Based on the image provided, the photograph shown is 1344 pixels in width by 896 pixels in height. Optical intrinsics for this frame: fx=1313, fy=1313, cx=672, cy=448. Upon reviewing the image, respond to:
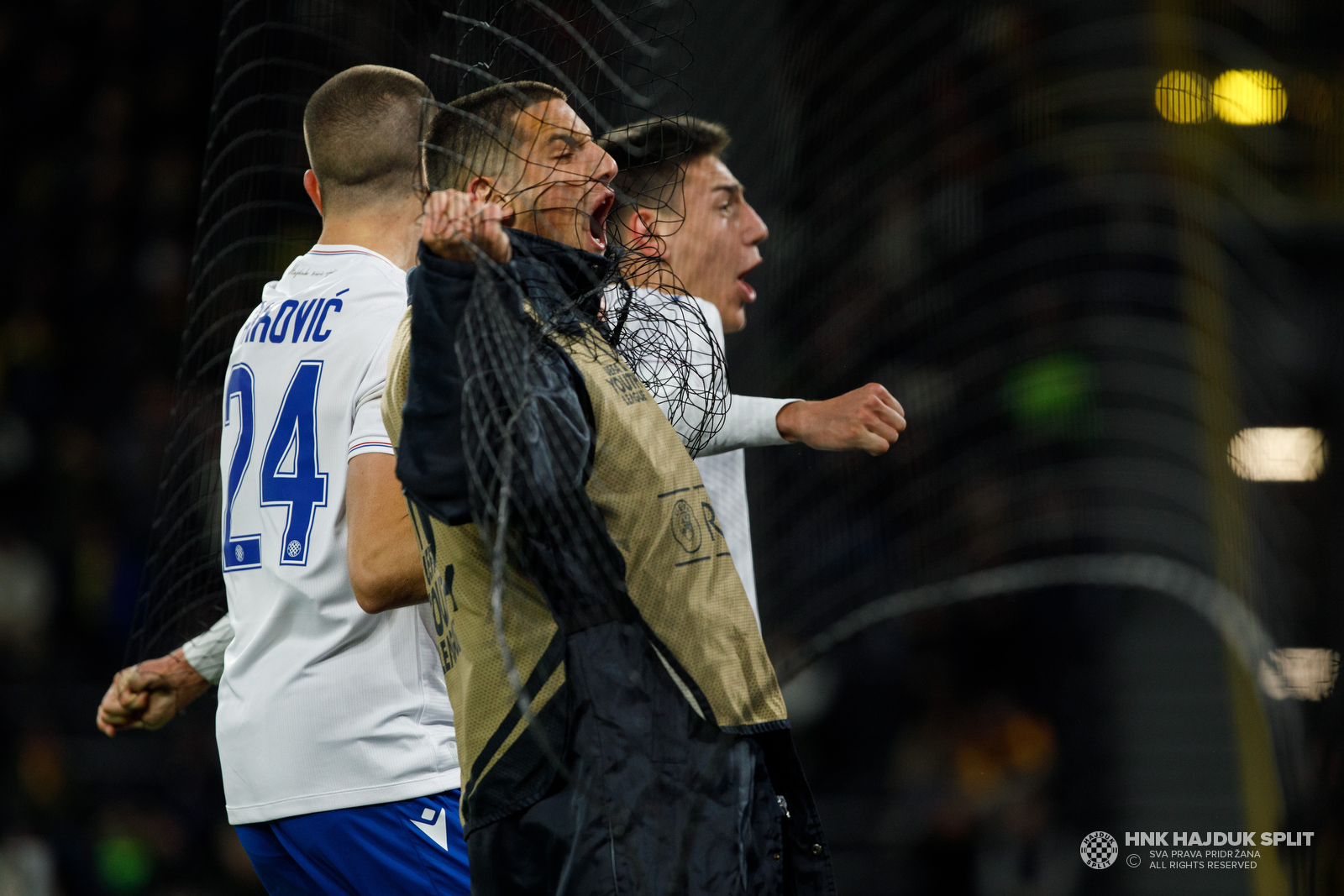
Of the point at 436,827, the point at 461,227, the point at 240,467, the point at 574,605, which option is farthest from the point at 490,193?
the point at 436,827

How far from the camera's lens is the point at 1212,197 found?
559 centimetres

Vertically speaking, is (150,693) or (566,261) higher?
(566,261)

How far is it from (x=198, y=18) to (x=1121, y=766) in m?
6.65

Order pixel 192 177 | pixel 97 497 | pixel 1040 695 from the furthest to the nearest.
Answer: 1. pixel 192 177
2. pixel 97 497
3. pixel 1040 695

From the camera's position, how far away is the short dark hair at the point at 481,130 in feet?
5.98

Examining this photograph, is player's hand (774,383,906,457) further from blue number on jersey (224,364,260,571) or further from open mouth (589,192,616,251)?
blue number on jersey (224,364,260,571)

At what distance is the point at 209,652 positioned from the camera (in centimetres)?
254

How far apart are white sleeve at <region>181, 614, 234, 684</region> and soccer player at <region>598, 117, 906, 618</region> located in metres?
0.98

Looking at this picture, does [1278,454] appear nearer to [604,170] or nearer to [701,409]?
[701,409]

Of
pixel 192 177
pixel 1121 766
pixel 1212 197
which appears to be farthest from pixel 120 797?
pixel 1212 197

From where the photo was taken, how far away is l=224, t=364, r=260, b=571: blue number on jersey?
2.21 metres

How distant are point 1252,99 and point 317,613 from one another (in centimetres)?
472

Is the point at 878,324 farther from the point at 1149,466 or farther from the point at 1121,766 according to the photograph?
the point at 1121,766

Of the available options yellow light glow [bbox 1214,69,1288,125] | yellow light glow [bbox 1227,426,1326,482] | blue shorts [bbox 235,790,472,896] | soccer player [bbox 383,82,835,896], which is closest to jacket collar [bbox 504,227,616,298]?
soccer player [bbox 383,82,835,896]
